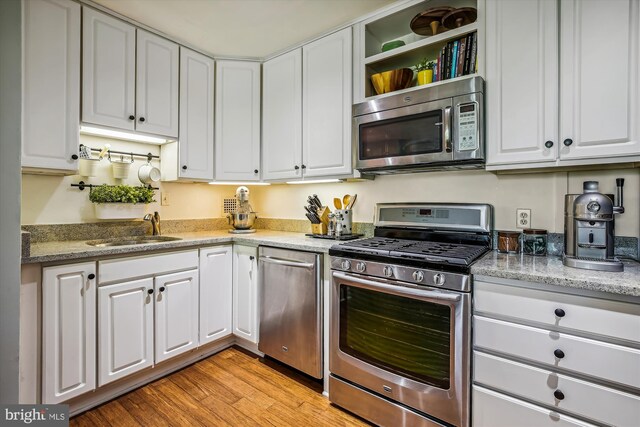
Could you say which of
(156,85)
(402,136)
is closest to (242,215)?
(156,85)

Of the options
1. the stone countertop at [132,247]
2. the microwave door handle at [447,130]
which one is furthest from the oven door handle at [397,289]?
the microwave door handle at [447,130]

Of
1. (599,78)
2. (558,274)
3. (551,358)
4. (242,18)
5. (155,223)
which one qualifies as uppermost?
(242,18)

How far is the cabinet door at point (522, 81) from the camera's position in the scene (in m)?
1.49

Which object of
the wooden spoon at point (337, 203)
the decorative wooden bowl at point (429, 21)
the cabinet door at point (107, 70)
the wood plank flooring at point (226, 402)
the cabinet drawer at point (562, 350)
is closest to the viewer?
the cabinet drawer at point (562, 350)

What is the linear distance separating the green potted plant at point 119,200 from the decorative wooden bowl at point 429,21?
219 centimetres

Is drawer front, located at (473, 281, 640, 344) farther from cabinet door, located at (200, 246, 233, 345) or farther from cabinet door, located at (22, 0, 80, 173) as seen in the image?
cabinet door, located at (22, 0, 80, 173)

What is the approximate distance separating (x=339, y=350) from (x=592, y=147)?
1618mm

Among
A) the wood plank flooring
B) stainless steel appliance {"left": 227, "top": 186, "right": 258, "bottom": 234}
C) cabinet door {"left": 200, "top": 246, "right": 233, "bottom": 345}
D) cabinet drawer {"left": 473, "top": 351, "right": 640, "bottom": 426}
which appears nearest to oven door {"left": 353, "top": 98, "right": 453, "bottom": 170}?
cabinet drawer {"left": 473, "top": 351, "right": 640, "bottom": 426}

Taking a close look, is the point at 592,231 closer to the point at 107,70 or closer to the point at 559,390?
the point at 559,390

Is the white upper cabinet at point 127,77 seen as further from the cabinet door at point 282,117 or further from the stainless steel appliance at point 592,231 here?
the stainless steel appliance at point 592,231

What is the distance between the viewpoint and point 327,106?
7.57ft

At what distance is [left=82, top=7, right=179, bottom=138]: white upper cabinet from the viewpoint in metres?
Answer: 1.96

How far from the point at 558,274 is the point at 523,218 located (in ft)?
2.14

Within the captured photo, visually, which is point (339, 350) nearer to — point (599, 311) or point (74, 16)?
point (599, 311)
